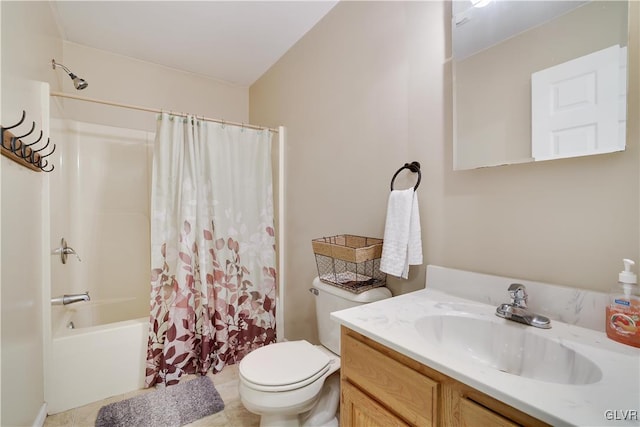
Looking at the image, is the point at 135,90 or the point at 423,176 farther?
the point at 135,90

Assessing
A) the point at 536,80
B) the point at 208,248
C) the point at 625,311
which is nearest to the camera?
the point at 625,311

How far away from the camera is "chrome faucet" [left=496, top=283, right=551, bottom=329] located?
2.97 feet

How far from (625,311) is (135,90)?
3.24 metres

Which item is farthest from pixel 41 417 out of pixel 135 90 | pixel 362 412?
pixel 135 90

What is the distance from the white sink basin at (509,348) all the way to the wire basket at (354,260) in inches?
17.5

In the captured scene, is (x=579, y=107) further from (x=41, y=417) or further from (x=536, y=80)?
(x=41, y=417)

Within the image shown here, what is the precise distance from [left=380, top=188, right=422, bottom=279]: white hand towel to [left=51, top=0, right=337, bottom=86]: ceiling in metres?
1.43

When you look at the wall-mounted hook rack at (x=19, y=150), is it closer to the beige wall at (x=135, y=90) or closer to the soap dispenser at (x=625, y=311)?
the beige wall at (x=135, y=90)

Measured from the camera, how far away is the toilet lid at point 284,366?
1.23 meters

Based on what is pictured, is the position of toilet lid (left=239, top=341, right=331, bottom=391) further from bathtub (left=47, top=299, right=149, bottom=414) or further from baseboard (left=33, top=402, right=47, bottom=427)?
baseboard (left=33, top=402, right=47, bottom=427)

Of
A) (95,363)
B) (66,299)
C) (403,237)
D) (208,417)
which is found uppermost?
(403,237)

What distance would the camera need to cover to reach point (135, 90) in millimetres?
2531

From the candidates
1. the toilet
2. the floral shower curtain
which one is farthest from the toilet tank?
the floral shower curtain

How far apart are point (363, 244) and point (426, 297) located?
0.49 meters
